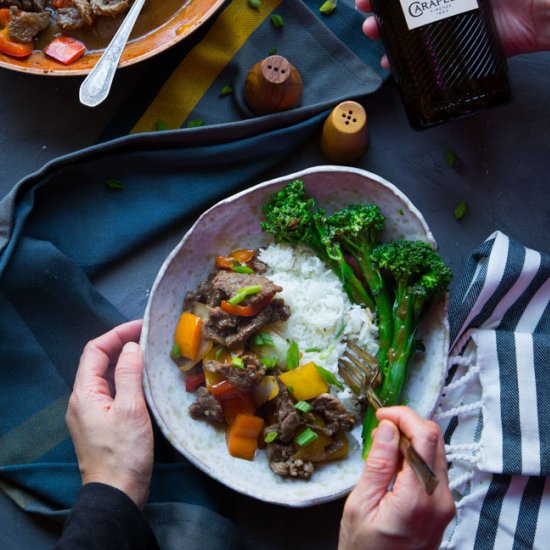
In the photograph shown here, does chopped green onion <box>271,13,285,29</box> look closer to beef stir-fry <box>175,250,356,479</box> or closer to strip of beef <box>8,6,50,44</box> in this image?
strip of beef <box>8,6,50,44</box>

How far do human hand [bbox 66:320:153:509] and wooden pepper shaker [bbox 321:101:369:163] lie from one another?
1078 millimetres

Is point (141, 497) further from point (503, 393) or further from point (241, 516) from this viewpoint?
point (503, 393)

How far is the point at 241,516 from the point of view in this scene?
2.64 meters

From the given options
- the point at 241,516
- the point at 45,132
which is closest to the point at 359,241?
the point at 241,516

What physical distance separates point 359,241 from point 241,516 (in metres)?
1.13

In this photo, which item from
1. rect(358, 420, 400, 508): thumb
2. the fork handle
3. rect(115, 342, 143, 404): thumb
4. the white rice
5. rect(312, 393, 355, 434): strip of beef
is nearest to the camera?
the fork handle

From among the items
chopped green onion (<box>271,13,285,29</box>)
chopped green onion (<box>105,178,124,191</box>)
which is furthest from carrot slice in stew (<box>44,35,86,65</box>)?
chopped green onion (<box>271,13,285,29</box>)

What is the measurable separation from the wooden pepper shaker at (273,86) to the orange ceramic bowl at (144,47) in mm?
279

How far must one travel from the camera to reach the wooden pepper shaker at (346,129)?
8.59 feet

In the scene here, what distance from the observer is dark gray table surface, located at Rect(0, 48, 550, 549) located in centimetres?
278

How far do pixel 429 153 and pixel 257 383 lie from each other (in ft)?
3.90

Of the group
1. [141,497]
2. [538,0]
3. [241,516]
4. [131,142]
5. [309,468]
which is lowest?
[241,516]

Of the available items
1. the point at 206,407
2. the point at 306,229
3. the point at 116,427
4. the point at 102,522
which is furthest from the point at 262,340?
the point at 102,522

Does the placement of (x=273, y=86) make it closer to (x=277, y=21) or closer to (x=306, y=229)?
(x=277, y=21)
